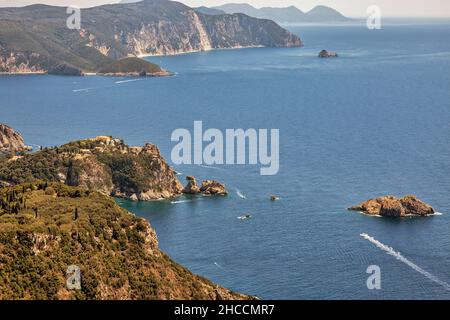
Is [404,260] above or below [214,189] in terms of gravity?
below

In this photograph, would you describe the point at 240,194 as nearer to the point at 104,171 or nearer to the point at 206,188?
the point at 206,188

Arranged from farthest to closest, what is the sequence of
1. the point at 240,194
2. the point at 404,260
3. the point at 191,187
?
the point at 191,187 < the point at 240,194 < the point at 404,260

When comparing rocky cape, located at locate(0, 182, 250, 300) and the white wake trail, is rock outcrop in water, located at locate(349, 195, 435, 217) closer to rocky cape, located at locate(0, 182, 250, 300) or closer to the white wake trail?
the white wake trail

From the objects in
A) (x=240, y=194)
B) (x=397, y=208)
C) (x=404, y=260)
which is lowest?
(x=404, y=260)

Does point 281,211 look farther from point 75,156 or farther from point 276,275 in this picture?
point 75,156

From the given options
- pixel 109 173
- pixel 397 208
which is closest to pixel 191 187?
pixel 109 173

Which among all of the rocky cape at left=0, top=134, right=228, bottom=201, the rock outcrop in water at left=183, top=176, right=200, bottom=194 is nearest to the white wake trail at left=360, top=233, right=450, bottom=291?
the rocky cape at left=0, top=134, right=228, bottom=201

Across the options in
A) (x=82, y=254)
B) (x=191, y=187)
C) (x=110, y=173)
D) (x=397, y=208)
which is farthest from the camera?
(x=110, y=173)
